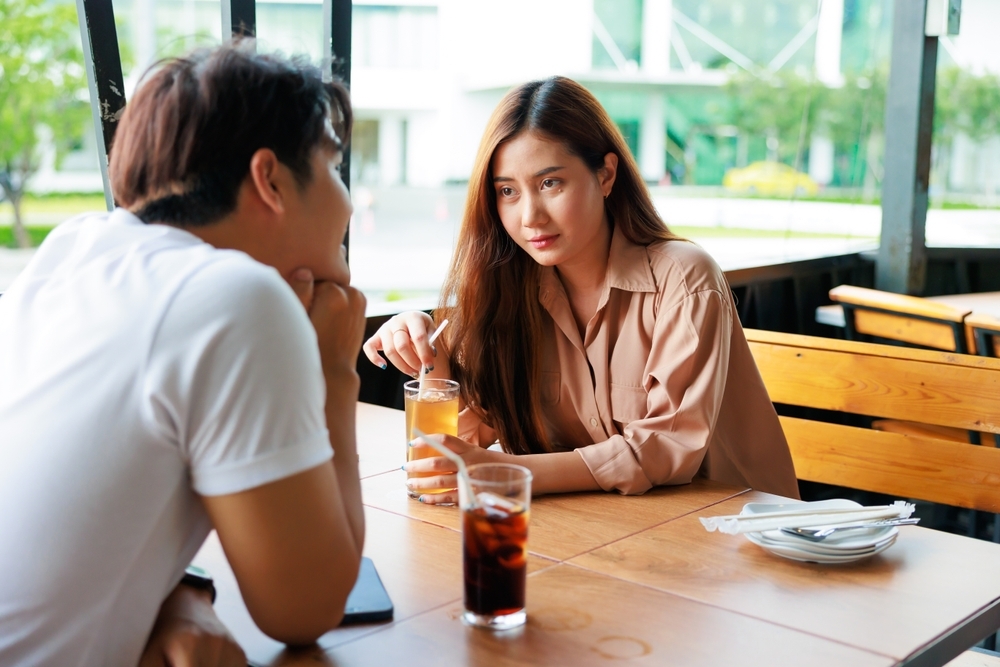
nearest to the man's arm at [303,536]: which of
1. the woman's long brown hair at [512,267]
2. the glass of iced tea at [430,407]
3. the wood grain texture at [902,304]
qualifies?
the glass of iced tea at [430,407]

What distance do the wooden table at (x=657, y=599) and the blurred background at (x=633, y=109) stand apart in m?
0.91

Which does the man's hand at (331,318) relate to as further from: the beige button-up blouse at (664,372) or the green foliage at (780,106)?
the green foliage at (780,106)

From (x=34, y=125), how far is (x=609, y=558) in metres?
2.32

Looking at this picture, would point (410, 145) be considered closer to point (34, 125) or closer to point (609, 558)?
point (34, 125)

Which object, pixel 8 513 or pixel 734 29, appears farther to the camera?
pixel 734 29

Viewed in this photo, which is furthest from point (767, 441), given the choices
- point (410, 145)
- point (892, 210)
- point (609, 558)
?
point (892, 210)

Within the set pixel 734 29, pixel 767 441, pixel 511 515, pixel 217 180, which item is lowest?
pixel 767 441

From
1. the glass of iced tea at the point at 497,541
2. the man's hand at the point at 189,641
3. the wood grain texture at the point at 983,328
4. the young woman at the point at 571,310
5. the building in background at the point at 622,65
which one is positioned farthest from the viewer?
the wood grain texture at the point at 983,328

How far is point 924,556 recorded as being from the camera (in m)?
1.29

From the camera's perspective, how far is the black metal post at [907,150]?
15.3ft

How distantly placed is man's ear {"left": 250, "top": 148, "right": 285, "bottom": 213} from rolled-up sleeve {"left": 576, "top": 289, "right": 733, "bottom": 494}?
76 centimetres

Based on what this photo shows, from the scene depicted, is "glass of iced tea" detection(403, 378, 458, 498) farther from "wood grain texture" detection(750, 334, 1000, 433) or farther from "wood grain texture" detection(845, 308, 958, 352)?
"wood grain texture" detection(845, 308, 958, 352)

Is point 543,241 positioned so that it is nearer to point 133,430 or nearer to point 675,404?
point 675,404

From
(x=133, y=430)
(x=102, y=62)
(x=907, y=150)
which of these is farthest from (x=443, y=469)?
(x=907, y=150)
